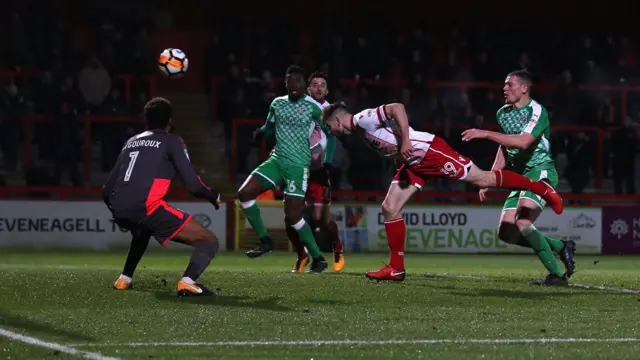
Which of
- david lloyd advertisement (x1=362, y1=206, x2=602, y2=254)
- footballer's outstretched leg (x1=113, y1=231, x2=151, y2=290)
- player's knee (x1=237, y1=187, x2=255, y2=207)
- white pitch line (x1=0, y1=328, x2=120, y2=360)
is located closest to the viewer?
white pitch line (x1=0, y1=328, x2=120, y2=360)

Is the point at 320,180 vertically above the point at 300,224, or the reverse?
the point at 320,180

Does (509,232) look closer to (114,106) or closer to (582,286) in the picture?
(582,286)

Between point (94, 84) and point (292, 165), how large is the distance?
10.0 metres

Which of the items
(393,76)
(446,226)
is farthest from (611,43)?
(446,226)

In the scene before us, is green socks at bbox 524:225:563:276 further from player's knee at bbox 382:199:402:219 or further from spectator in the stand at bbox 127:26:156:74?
spectator in the stand at bbox 127:26:156:74

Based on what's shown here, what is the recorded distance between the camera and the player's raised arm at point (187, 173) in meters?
9.56

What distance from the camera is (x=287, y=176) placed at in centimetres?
1292

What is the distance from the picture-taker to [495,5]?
27.2m

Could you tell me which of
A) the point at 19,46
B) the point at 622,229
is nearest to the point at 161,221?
the point at 622,229

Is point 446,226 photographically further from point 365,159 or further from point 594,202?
point 594,202

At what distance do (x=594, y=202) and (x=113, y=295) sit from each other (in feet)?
47.9

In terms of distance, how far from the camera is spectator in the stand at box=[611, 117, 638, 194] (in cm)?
2208

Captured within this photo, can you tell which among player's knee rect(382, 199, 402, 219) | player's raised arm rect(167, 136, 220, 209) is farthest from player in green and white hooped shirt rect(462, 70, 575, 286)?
player's raised arm rect(167, 136, 220, 209)

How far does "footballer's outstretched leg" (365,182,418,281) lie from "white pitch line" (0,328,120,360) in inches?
184
